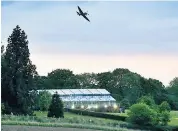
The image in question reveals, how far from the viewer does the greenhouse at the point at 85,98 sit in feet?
136

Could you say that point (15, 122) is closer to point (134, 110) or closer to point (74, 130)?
point (74, 130)

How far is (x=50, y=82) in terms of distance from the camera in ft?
152

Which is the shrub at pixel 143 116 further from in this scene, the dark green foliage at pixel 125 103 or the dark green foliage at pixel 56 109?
the dark green foliage at pixel 125 103

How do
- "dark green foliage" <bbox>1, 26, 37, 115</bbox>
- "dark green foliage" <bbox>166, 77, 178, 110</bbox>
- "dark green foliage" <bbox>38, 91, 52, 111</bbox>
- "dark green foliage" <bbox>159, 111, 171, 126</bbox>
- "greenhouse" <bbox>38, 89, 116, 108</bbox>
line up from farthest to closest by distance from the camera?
"greenhouse" <bbox>38, 89, 116, 108</bbox> < "dark green foliage" <bbox>166, 77, 178, 110</bbox> < "dark green foliage" <bbox>38, 91, 52, 111</bbox> < "dark green foliage" <bbox>1, 26, 37, 115</bbox> < "dark green foliage" <bbox>159, 111, 171, 126</bbox>

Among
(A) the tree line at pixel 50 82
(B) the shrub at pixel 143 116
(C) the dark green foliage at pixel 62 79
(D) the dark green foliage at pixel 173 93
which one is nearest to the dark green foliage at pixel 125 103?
(A) the tree line at pixel 50 82

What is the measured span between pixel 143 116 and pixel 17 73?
27.6ft

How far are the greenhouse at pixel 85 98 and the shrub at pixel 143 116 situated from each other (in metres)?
15.8

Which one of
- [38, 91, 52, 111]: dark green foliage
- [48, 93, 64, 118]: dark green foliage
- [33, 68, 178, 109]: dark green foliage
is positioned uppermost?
[33, 68, 178, 109]: dark green foliage

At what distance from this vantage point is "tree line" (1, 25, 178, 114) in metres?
27.8

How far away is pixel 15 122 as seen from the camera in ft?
56.5

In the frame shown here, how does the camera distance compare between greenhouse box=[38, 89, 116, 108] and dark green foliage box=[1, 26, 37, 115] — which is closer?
dark green foliage box=[1, 26, 37, 115]

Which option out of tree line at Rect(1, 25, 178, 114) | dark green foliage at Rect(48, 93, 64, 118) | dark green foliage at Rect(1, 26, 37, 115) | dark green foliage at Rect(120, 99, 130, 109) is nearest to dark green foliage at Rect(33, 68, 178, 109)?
tree line at Rect(1, 25, 178, 114)

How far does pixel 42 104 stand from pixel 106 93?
10343 millimetres

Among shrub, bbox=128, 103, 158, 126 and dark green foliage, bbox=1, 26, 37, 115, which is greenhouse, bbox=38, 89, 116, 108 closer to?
dark green foliage, bbox=1, 26, 37, 115
